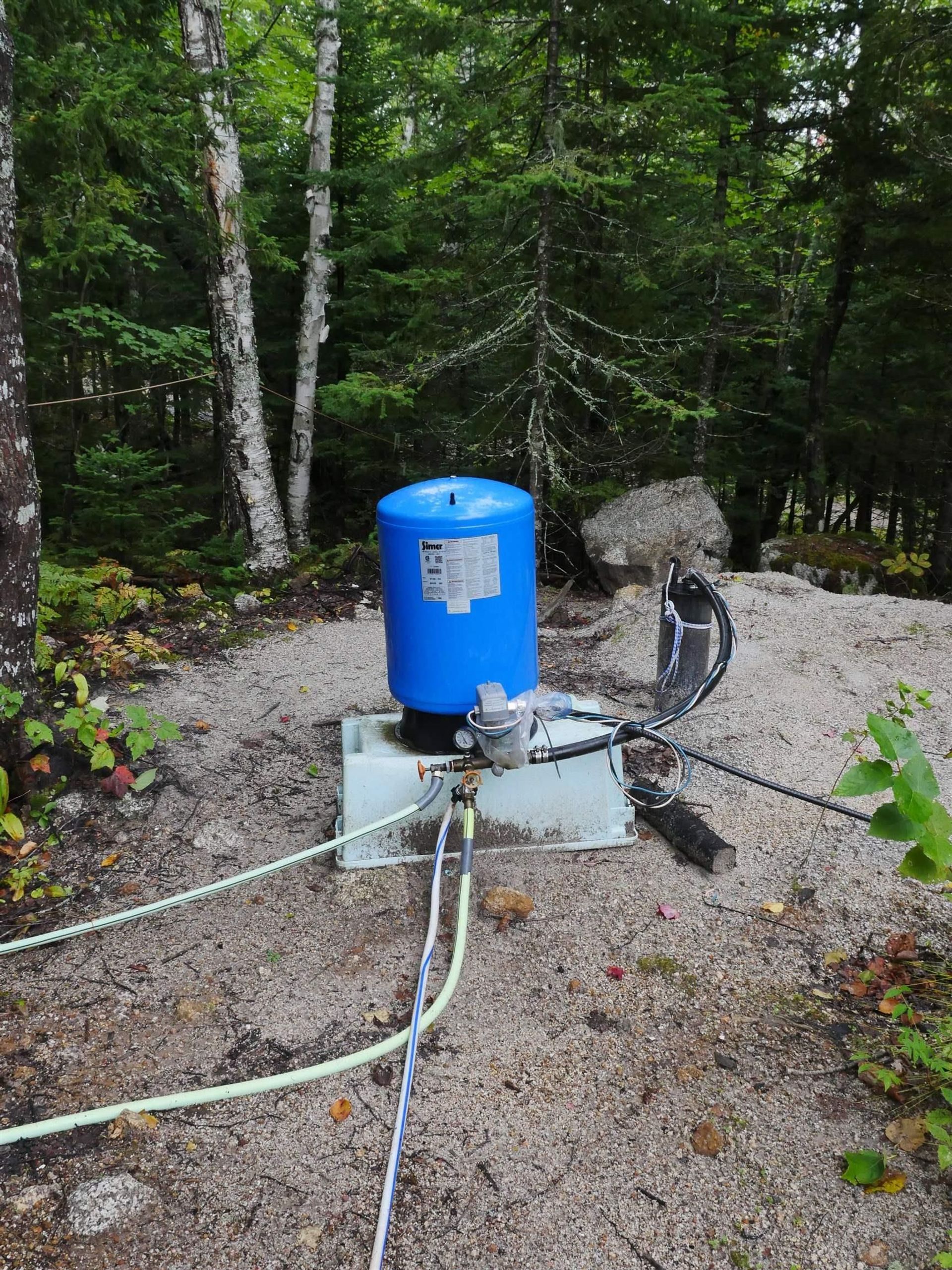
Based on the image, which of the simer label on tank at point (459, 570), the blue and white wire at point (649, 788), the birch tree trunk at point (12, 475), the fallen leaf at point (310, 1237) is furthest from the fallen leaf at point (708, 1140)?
the birch tree trunk at point (12, 475)

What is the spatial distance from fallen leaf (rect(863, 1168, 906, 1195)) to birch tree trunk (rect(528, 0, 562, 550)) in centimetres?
556

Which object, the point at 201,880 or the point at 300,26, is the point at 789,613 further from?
the point at 300,26

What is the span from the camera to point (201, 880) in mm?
3211

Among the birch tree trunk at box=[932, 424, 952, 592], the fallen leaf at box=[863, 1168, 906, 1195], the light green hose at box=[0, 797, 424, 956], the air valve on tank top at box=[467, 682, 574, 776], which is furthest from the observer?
the birch tree trunk at box=[932, 424, 952, 592]

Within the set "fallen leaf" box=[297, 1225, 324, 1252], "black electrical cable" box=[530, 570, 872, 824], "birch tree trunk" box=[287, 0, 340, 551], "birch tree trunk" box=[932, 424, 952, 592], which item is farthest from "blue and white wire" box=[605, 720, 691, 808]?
"birch tree trunk" box=[932, 424, 952, 592]

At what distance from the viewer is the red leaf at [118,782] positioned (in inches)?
143

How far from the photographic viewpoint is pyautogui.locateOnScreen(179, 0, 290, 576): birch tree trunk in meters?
6.45

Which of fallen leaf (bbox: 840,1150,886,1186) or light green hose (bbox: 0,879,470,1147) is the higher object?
light green hose (bbox: 0,879,470,1147)

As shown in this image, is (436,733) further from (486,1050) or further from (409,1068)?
(409,1068)

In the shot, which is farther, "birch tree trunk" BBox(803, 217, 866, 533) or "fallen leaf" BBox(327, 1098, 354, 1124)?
"birch tree trunk" BBox(803, 217, 866, 533)

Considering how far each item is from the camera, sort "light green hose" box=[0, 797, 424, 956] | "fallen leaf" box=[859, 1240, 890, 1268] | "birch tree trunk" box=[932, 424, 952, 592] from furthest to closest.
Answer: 1. "birch tree trunk" box=[932, 424, 952, 592]
2. "light green hose" box=[0, 797, 424, 956]
3. "fallen leaf" box=[859, 1240, 890, 1268]

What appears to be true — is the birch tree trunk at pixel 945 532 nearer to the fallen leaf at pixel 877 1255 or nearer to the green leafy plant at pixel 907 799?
the green leafy plant at pixel 907 799

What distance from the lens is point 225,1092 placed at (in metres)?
2.12

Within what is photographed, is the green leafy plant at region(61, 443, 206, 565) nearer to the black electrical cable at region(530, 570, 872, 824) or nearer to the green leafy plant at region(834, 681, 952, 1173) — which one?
the black electrical cable at region(530, 570, 872, 824)
